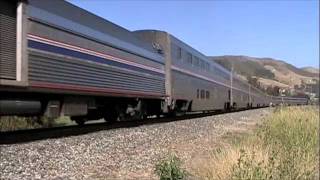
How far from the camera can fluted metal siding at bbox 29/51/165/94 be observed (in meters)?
11.5

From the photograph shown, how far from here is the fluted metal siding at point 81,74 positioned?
1150 cm

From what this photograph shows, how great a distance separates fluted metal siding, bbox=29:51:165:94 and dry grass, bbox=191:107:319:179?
3726 millimetres

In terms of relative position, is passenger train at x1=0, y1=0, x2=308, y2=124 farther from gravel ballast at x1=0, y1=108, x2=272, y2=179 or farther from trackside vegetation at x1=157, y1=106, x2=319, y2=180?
trackside vegetation at x1=157, y1=106, x2=319, y2=180

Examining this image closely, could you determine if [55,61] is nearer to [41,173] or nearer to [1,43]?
[1,43]

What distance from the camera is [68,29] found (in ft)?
42.3

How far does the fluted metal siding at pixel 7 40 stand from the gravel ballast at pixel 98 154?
4.74 feet

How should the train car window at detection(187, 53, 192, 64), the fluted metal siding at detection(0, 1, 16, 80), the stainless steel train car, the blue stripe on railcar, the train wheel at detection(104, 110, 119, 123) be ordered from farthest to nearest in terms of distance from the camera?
the train car window at detection(187, 53, 192, 64)
the train wheel at detection(104, 110, 119, 123)
the blue stripe on railcar
the stainless steel train car
the fluted metal siding at detection(0, 1, 16, 80)

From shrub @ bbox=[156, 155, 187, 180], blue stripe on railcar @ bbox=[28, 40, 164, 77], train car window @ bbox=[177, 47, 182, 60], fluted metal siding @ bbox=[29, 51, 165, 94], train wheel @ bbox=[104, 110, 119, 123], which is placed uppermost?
train car window @ bbox=[177, 47, 182, 60]

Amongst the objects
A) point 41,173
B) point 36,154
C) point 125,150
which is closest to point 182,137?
point 125,150


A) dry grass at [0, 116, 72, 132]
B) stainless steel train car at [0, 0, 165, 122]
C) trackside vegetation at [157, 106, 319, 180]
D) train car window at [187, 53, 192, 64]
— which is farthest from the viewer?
train car window at [187, 53, 192, 64]

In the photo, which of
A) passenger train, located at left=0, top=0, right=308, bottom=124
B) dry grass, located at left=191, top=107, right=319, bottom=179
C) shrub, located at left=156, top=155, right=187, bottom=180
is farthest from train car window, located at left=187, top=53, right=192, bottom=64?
shrub, located at left=156, top=155, right=187, bottom=180

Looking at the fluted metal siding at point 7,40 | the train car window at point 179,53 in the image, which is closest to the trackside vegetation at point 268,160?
the fluted metal siding at point 7,40

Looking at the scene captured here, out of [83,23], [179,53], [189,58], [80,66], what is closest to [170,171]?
[80,66]

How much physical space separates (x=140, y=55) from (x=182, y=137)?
15.7 feet
